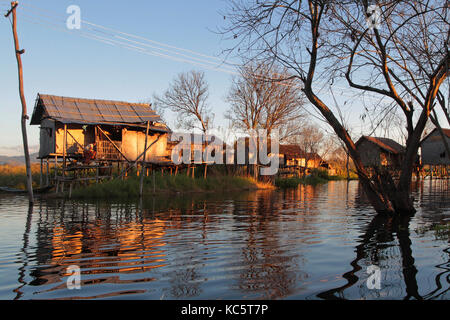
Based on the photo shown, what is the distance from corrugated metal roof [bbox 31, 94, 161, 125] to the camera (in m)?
23.6

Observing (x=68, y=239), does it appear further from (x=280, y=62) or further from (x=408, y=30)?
(x=408, y=30)

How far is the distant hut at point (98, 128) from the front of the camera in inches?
931

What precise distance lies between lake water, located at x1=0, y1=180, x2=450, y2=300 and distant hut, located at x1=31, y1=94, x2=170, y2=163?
13.4m

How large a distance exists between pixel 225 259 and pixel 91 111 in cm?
2123

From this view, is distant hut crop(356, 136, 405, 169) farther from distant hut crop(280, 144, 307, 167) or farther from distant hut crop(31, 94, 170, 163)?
distant hut crop(280, 144, 307, 167)

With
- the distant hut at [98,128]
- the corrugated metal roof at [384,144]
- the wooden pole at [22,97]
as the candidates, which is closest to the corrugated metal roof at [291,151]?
the corrugated metal roof at [384,144]

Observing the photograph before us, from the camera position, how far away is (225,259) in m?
Answer: 6.14

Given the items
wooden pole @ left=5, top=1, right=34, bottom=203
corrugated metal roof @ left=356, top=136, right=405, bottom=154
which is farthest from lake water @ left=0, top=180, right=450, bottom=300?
wooden pole @ left=5, top=1, right=34, bottom=203

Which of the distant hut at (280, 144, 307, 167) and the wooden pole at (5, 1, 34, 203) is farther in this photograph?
the distant hut at (280, 144, 307, 167)

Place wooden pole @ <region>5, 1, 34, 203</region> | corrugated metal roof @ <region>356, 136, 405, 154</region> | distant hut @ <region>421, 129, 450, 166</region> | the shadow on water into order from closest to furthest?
the shadow on water
corrugated metal roof @ <region>356, 136, 405, 154</region>
wooden pole @ <region>5, 1, 34, 203</region>
distant hut @ <region>421, 129, 450, 166</region>

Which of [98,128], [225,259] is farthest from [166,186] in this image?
[225,259]

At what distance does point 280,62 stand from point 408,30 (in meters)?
2.88

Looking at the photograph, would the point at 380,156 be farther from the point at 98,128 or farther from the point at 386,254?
the point at 98,128
